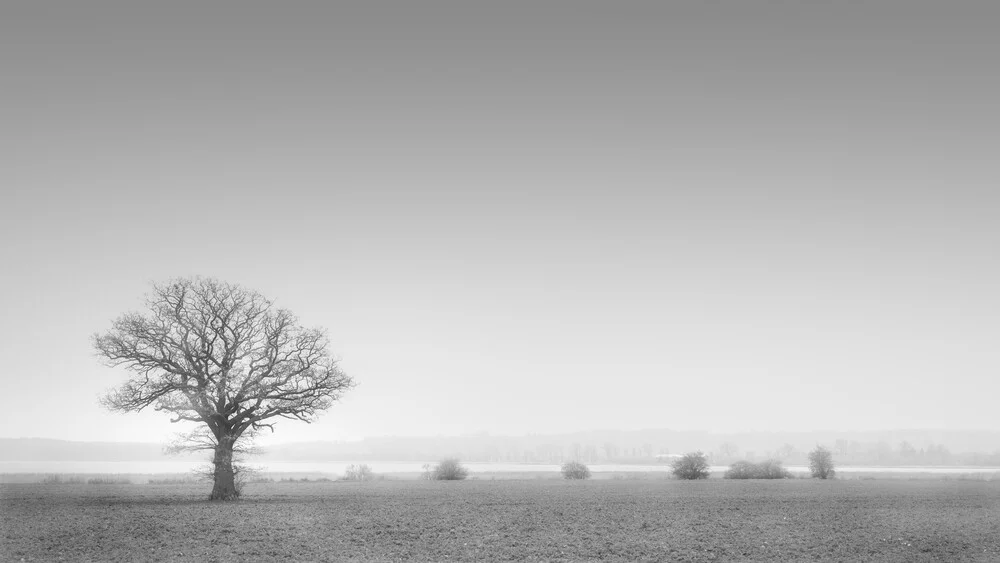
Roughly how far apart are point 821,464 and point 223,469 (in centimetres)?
7829

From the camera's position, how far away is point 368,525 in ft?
104

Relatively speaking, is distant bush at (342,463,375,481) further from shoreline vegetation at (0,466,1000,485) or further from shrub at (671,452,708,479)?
shrub at (671,452,708,479)

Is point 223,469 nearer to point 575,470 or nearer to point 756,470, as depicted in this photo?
point 575,470

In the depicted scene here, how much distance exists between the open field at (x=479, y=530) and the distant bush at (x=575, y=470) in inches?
1925

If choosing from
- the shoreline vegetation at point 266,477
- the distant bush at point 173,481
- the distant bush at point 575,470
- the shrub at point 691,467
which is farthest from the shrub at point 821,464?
the distant bush at point 173,481

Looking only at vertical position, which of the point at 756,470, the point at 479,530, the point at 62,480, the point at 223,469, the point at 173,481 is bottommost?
the point at 756,470

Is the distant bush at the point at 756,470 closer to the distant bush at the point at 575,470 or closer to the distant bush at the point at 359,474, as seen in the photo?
the distant bush at the point at 575,470

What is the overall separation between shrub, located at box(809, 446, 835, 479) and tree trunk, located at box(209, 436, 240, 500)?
77303 millimetres

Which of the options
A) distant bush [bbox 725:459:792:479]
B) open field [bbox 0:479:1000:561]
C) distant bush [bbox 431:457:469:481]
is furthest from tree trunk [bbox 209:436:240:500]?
distant bush [bbox 725:459:792:479]

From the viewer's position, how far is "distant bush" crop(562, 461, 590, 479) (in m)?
90.8

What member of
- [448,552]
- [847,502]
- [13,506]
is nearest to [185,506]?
[13,506]

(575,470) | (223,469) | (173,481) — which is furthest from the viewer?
(575,470)

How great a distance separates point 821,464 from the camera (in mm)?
91812

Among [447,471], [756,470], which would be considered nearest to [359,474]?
[447,471]
